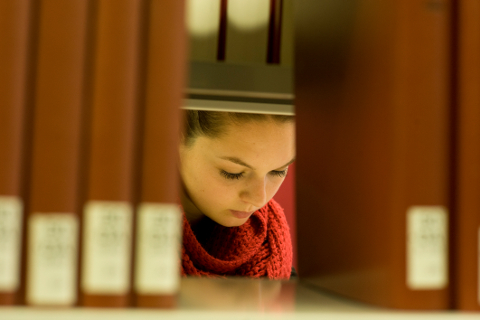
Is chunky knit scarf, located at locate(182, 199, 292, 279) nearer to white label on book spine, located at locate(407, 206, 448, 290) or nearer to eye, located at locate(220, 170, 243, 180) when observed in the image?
eye, located at locate(220, 170, 243, 180)

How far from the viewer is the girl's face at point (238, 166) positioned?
1009mm

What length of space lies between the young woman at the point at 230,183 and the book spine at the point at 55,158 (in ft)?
2.19

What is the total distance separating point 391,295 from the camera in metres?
0.37

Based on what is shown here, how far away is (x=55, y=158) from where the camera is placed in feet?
1.07

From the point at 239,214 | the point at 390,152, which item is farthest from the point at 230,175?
the point at 390,152

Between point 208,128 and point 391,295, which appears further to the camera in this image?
point 208,128

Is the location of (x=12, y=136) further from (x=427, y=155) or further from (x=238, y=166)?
(x=238, y=166)

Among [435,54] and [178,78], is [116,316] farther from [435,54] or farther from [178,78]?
[435,54]

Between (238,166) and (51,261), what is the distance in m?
0.69

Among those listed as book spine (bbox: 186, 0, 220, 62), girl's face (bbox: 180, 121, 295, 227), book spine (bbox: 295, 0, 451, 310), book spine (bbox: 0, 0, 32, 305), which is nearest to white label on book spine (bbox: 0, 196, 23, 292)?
book spine (bbox: 0, 0, 32, 305)

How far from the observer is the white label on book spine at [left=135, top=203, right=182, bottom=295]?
0.33 meters

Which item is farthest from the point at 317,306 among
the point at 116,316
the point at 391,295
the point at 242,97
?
the point at 242,97

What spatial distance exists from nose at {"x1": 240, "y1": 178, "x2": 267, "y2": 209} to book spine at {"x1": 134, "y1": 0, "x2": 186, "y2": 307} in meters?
0.72

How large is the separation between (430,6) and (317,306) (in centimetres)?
29
